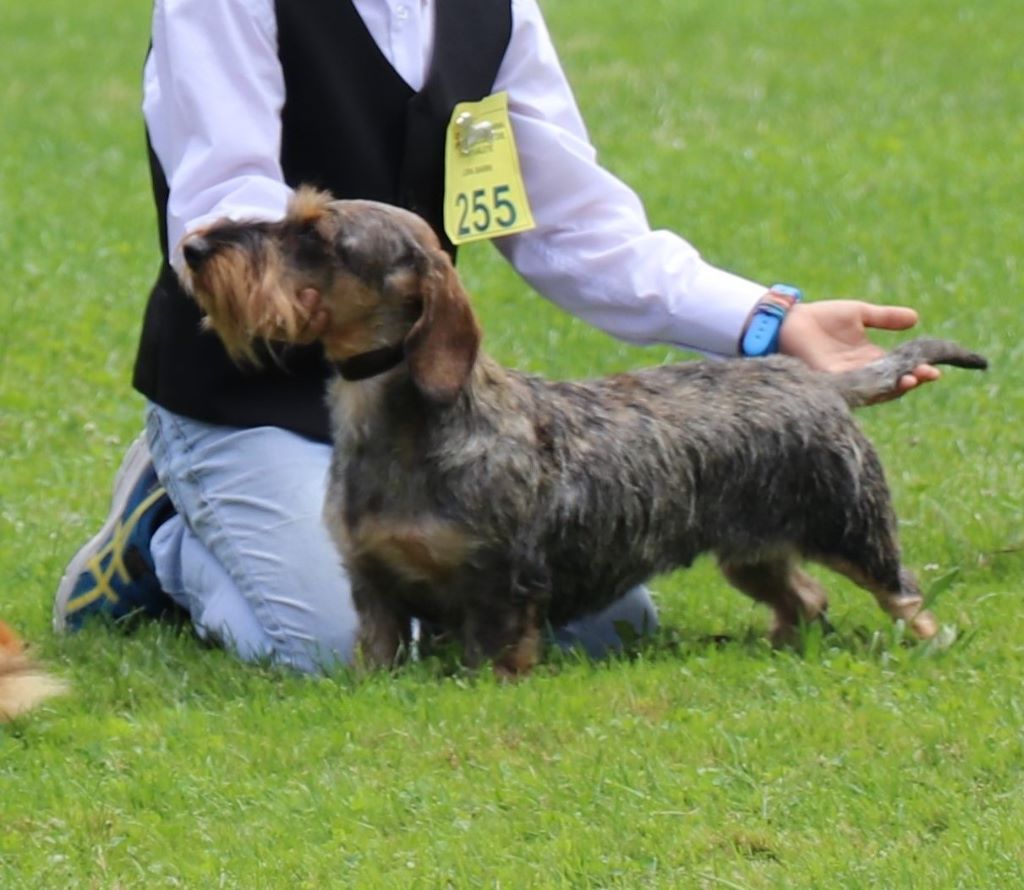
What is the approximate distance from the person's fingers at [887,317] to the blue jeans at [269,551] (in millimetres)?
923

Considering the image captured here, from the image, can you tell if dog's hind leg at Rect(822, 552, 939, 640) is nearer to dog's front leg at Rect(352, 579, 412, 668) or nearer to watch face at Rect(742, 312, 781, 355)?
watch face at Rect(742, 312, 781, 355)

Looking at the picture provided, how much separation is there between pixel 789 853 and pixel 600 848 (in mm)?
346

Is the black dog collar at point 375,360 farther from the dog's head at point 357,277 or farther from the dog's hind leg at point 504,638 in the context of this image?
the dog's hind leg at point 504,638

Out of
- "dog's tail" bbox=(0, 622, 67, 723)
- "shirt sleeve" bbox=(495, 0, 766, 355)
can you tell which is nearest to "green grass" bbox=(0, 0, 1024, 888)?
"dog's tail" bbox=(0, 622, 67, 723)

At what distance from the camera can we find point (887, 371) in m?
5.48

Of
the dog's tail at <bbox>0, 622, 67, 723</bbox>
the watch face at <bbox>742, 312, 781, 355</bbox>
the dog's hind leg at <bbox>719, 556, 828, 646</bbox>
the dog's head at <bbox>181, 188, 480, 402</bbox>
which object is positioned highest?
the dog's head at <bbox>181, 188, 480, 402</bbox>

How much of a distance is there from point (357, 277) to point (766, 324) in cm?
128

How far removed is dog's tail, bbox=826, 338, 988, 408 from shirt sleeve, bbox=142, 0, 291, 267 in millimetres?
1517

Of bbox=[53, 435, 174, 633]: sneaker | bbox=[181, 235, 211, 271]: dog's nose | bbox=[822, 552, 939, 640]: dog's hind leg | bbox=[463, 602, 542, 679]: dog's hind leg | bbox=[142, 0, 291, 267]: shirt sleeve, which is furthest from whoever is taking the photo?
bbox=[53, 435, 174, 633]: sneaker

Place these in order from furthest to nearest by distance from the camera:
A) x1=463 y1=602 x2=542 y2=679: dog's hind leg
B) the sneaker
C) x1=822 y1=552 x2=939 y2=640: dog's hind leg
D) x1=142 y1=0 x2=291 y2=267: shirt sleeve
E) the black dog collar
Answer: the sneaker, x1=822 y1=552 x2=939 y2=640: dog's hind leg, x1=142 y1=0 x2=291 y2=267: shirt sleeve, x1=463 y1=602 x2=542 y2=679: dog's hind leg, the black dog collar

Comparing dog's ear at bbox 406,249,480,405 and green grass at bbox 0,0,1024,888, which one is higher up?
dog's ear at bbox 406,249,480,405

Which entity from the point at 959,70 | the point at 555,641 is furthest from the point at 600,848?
the point at 959,70

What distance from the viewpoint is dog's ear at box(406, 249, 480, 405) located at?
4734 millimetres

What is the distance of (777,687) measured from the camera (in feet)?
16.0
